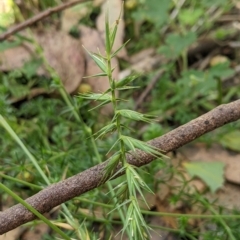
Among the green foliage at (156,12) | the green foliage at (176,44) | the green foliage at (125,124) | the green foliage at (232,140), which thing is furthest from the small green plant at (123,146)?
the green foliage at (156,12)

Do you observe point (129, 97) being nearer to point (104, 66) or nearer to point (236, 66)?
point (236, 66)

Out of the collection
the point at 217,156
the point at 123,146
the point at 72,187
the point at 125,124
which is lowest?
the point at 217,156

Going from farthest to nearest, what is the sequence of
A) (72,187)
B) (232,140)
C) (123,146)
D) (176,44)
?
(176,44)
(232,140)
(72,187)
(123,146)

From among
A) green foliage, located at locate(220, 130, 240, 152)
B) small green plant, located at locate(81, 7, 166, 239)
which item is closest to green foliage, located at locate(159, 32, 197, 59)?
green foliage, located at locate(220, 130, 240, 152)

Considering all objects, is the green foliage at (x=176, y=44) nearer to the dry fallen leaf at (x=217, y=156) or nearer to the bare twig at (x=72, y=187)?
the dry fallen leaf at (x=217, y=156)

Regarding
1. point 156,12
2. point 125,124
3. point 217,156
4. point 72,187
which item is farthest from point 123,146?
point 156,12

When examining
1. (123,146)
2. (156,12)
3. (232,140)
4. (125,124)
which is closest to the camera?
(123,146)

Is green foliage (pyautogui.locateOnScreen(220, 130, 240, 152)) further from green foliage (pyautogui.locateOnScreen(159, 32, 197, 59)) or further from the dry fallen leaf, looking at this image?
green foliage (pyautogui.locateOnScreen(159, 32, 197, 59))

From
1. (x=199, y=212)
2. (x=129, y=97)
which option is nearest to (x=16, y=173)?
(x=199, y=212)

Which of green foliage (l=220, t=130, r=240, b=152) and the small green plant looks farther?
green foliage (l=220, t=130, r=240, b=152)

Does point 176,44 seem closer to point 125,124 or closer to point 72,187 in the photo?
point 125,124

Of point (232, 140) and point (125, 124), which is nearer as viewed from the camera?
point (125, 124)

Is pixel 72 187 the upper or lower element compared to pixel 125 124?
upper
